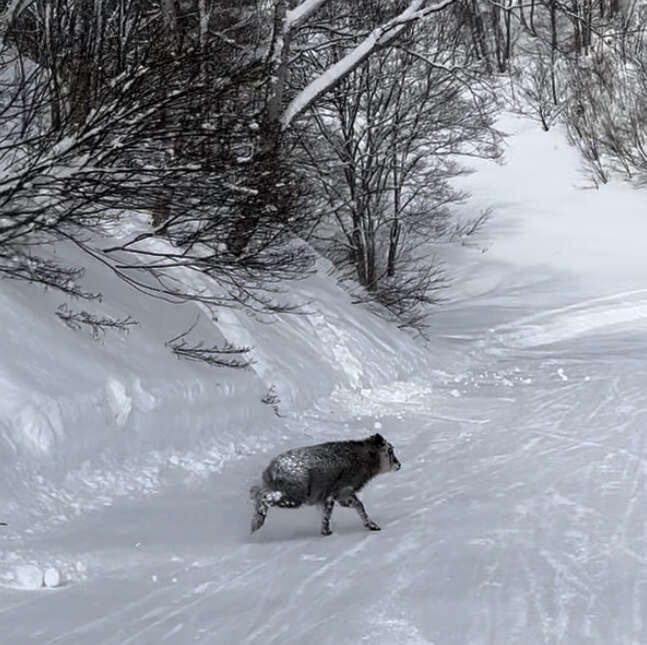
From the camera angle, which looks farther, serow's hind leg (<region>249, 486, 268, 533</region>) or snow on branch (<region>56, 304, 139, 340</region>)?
snow on branch (<region>56, 304, 139, 340</region>)

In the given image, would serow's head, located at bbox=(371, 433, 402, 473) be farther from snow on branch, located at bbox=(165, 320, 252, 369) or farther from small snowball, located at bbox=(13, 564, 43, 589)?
snow on branch, located at bbox=(165, 320, 252, 369)

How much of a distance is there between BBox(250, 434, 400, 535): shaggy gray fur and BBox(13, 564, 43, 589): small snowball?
183 centimetres

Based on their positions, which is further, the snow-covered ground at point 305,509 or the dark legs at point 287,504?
the dark legs at point 287,504

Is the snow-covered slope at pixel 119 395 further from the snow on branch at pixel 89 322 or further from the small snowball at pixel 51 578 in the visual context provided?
the small snowball at pixel 51 578

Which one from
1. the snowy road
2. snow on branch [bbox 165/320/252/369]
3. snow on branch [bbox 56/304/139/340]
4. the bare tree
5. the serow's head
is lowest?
the snowy road

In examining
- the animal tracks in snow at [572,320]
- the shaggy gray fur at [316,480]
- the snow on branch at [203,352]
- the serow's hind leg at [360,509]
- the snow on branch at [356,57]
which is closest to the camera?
the shaggy gray fur at [316,480]

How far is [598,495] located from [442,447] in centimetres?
274

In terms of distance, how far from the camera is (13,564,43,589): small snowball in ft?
18.8

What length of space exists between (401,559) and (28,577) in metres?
2.55

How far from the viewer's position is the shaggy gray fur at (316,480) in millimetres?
6977

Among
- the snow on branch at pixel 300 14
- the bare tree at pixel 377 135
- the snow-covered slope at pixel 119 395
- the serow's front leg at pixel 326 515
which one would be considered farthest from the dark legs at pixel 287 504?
the bare tree at pixel 377 135

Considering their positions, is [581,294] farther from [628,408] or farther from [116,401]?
[116,401]

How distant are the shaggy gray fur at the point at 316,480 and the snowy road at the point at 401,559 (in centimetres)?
24

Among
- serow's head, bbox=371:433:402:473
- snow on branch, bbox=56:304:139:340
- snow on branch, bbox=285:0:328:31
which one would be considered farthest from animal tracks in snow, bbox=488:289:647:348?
serow's head, bbox=371:433:402:473
